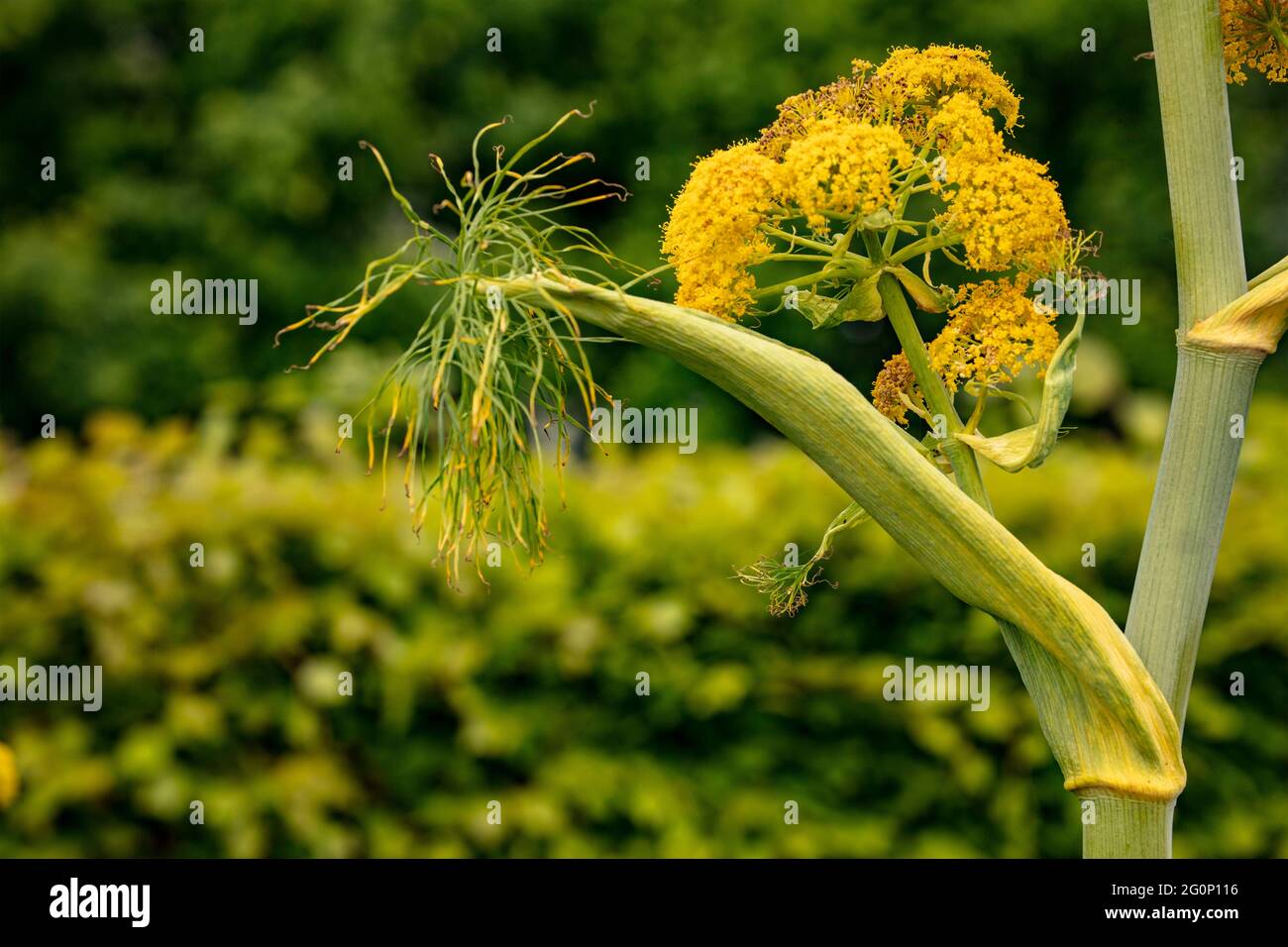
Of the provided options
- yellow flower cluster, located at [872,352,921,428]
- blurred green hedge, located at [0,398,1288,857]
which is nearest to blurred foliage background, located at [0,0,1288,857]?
blurred green hedge, located at [0,398,1288,857]

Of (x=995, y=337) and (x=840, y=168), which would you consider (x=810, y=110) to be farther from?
(x=995, y=337)

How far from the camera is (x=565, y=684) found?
353 centimetres

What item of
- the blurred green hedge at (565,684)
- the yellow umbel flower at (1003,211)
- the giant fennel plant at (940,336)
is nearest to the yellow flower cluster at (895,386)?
the giant fennel plant at (940,336)

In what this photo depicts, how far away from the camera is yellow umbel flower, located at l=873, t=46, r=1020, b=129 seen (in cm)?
98

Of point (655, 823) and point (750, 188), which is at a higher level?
point (750, 188)

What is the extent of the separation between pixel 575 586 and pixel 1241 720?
187 centimetres

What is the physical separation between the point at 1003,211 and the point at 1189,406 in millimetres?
204

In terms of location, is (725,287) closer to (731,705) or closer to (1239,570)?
(731,705)

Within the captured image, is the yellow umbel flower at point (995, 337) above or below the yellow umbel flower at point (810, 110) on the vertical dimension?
below

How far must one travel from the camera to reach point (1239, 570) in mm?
3365

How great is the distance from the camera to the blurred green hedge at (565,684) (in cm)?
343

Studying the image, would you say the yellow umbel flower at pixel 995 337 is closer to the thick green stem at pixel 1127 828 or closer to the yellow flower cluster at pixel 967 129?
the yellow flower cluster at pixel 967 129

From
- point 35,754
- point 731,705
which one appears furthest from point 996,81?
point 35,754

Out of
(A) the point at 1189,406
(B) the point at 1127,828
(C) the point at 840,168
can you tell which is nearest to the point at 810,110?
(C) the point at 840,168
